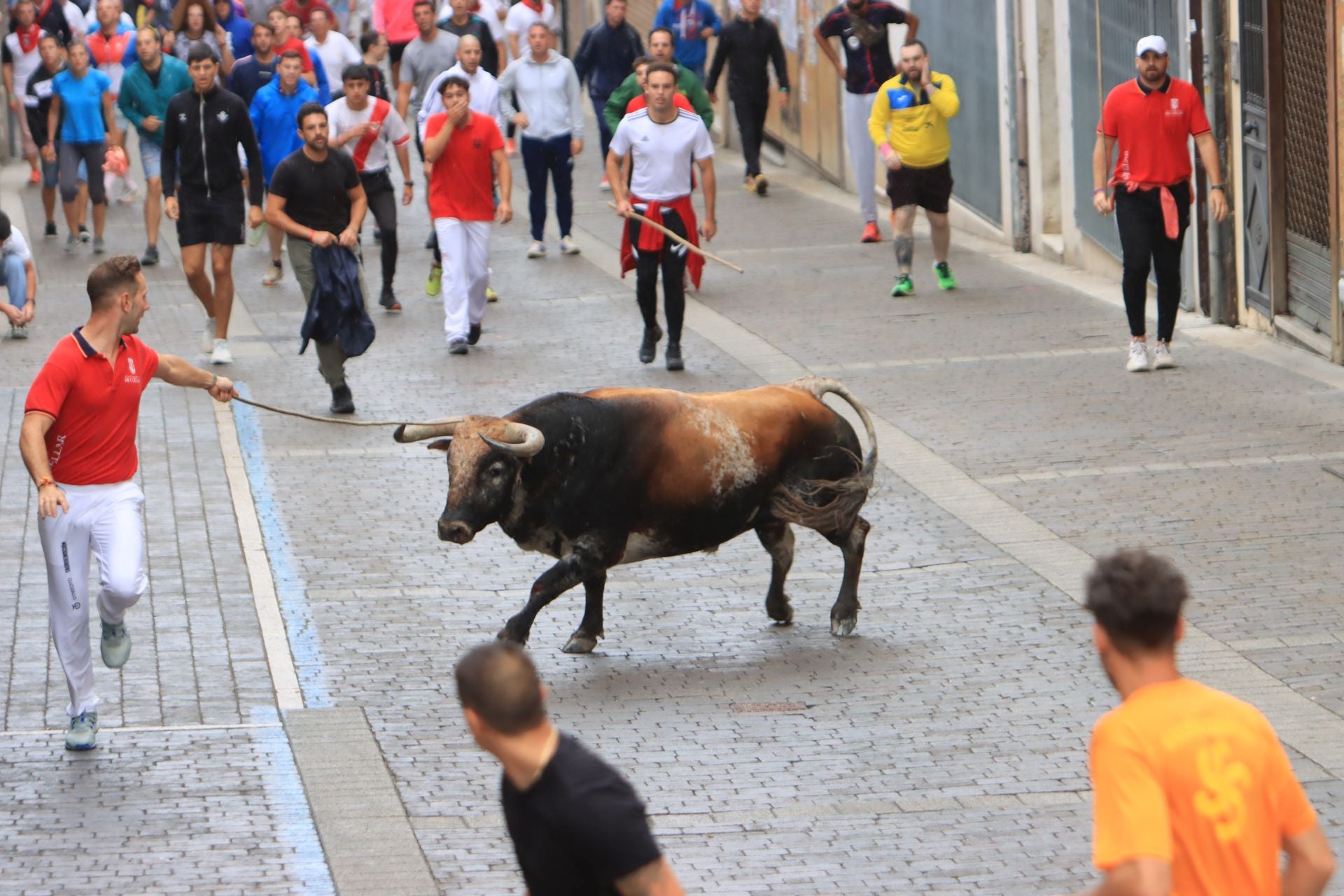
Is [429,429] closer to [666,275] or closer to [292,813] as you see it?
[292,813]

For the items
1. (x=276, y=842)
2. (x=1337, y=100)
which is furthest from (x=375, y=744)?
(x=1337, y=100)

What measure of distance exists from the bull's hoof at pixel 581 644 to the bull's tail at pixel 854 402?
1.40 metres

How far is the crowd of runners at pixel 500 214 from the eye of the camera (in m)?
3.75

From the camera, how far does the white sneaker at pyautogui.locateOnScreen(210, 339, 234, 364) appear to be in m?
15.2

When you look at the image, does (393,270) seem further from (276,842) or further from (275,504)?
(276,842)

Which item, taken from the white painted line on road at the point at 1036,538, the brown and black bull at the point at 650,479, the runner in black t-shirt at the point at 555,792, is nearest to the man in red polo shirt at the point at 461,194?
the white painted line on road at the point at 1036,538

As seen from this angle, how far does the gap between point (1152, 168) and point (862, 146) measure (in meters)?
7.74

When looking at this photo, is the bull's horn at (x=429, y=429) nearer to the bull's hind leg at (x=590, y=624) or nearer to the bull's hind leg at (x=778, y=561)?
the bull's hind leg at (x=590, y=624)

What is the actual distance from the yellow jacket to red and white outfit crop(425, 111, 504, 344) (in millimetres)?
3468

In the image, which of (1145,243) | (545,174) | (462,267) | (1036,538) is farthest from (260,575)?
(545,174)

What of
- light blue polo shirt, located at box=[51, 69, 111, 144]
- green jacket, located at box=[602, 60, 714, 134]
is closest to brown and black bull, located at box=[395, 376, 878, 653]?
green jacket, located at box=[602, 60, 714, 134]

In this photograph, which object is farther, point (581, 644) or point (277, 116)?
point (277, 116)

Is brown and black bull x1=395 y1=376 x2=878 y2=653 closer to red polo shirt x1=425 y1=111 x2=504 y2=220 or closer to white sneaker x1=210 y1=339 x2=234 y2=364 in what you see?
red polo shirt x1=425 y1=111 x2=504 y2=220

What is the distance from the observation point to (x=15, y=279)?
13.8m
